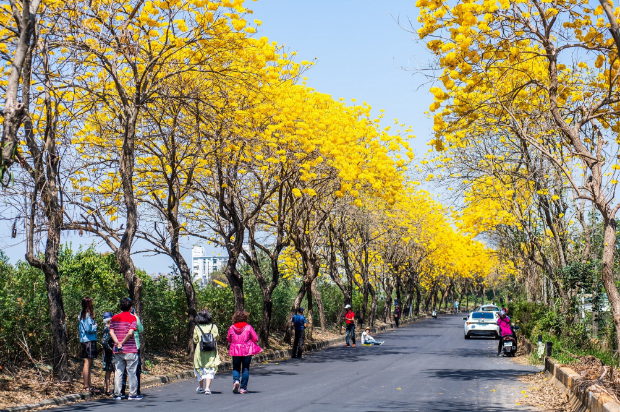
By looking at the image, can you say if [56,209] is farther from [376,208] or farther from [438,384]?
[376,208]

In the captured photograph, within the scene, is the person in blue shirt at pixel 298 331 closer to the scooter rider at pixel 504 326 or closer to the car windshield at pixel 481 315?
the scooter rider at pixel 504 326

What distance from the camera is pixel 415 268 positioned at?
55406 mm

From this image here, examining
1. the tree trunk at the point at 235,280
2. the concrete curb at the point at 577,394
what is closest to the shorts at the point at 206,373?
the concrete curb at the point at 577,394

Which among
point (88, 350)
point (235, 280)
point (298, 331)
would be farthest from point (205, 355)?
point (298, 331)

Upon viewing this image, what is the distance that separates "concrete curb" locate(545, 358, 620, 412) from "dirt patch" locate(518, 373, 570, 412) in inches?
4.8

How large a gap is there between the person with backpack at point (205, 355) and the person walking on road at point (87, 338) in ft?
5.98

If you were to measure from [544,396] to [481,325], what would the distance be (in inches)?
868

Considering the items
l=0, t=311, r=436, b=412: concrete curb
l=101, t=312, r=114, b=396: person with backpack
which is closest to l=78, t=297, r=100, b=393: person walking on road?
l=101, t=312, r=114, b=396: person with backpack

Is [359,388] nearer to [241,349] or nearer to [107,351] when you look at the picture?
[241,349]

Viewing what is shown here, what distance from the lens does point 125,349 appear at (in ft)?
38.0

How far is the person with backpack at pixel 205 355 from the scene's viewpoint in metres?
12.4

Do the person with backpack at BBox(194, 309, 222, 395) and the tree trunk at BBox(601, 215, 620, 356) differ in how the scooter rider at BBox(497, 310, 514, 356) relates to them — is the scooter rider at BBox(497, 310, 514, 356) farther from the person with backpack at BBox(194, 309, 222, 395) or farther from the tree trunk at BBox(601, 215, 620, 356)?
the person with backpack at BBox(194, 309, 222, 395)

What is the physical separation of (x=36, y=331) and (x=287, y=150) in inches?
355

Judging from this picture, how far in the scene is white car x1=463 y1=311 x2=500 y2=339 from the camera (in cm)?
3270
